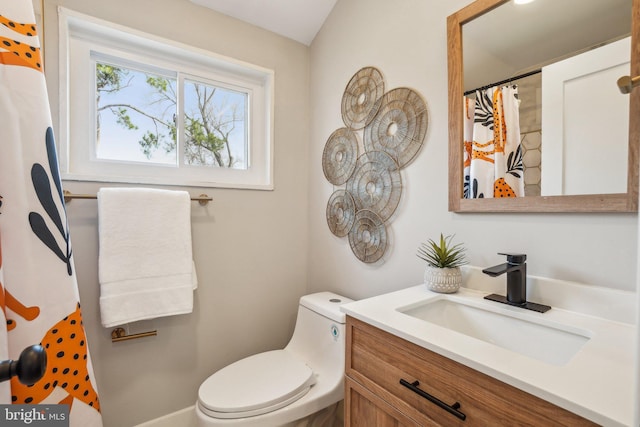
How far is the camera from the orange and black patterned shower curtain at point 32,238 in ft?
2.60

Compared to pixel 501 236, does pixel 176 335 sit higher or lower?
lower

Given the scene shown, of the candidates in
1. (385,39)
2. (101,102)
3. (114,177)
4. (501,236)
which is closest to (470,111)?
(501,236)

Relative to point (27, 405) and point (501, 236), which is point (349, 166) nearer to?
point (501, 236)

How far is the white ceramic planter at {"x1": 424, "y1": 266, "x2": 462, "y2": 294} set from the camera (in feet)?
3.41

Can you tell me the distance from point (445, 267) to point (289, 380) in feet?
2.59

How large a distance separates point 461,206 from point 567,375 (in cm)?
65

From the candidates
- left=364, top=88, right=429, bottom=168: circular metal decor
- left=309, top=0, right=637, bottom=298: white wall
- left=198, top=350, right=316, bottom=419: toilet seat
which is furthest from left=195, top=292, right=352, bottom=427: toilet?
left=364, top=88, right=429, bottom=168: circular metal decor

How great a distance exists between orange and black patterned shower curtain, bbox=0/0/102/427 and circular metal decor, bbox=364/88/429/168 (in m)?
1.21

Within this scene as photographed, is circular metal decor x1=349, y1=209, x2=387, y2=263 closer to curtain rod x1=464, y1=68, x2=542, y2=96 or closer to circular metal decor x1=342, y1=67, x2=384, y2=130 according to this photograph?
circular metal decor x1=342, y1=67, x2=384, y2=130

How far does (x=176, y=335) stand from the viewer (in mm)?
1492

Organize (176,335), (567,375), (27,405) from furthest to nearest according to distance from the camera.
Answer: (176,335), (27,405), (567,375)

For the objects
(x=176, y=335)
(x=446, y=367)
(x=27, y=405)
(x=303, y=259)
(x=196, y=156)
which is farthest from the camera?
(x=303, y=259)

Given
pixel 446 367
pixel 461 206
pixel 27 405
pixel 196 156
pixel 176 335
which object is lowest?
pixel 176 335

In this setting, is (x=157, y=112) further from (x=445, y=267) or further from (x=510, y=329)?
(x=510, y=329)
